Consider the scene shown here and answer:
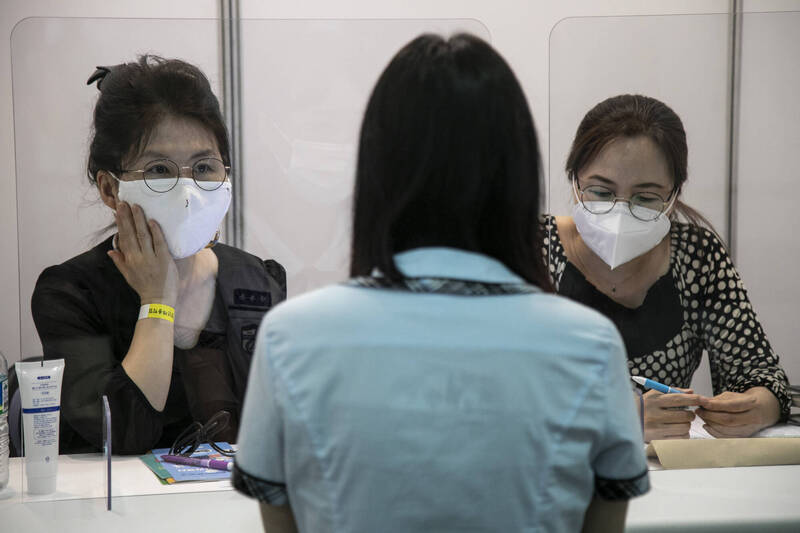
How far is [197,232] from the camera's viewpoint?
1494 mm

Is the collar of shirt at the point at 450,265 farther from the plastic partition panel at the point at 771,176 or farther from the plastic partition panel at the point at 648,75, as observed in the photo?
the plastic partition panel at the point at 771,176

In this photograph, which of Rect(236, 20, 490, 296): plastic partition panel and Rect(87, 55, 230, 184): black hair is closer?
Rect(87, 55, 230, 184): black hair

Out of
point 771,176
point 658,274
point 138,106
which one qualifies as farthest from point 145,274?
point 771,176

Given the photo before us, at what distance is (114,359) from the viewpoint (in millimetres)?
1498

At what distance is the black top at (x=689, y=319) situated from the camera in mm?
1649

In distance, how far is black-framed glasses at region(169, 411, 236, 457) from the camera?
57.2 inches

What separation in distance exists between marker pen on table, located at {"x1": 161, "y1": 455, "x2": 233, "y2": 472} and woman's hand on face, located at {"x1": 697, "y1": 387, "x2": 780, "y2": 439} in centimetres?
92

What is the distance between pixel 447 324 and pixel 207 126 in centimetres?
94

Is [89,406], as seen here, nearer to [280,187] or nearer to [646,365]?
[280,187]

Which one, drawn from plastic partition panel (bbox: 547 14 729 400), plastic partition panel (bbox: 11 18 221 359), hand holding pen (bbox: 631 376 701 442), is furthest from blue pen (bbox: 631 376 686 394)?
plastic partition panel (bbox: 11 18 221 359)

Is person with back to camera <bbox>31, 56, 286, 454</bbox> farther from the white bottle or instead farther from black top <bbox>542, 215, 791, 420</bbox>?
black top <bbox>542, 215, 791, 420</bbox>

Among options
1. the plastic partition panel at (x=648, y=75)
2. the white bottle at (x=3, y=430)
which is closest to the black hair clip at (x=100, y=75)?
the white bottle at (x=3, y=430)

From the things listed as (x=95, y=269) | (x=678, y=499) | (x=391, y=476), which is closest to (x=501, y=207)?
(x=391, y=476)

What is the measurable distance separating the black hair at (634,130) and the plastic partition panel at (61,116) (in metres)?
0.74
